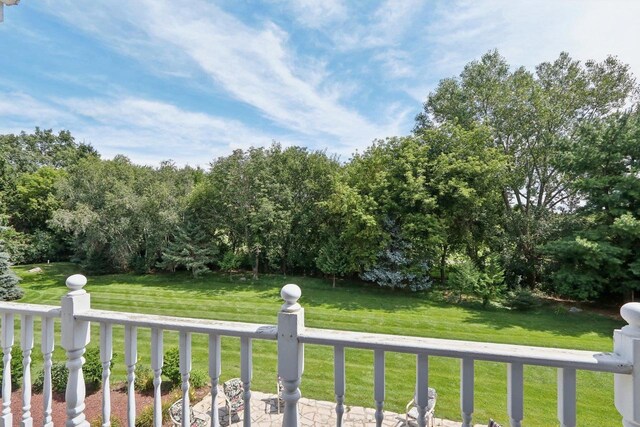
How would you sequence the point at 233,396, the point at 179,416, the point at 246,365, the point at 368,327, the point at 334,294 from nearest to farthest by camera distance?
1. the point at 246,365
2. the point at 179,416
3. the point at 233,396
4. the point at 368,327
5. the point at 334,294

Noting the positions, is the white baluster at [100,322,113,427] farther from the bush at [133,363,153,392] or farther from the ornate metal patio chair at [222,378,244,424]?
the bush at [133,363,153,392]

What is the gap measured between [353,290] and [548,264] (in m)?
7.47

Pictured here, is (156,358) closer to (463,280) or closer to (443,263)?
(463,280)

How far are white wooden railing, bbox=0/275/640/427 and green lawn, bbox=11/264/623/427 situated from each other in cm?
373

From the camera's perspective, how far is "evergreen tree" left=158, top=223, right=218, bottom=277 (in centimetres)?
1527

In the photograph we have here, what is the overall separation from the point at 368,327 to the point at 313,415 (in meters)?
4.71

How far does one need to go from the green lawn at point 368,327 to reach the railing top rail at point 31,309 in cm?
351

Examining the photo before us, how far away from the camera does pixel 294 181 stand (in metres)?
15.6

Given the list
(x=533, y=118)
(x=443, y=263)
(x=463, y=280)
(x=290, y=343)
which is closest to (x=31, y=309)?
(x=290, y=343)

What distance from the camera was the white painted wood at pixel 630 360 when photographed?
0.95m

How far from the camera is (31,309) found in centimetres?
170

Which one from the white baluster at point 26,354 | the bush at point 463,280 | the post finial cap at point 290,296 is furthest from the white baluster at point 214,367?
the bush at point 463,280

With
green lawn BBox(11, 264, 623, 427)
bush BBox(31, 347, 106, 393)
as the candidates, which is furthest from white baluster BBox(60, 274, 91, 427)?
green lawn BBox(11, 264, 623, 427)

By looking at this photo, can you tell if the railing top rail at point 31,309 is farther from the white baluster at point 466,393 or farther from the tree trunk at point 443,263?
the tree trunk at point 443,263
